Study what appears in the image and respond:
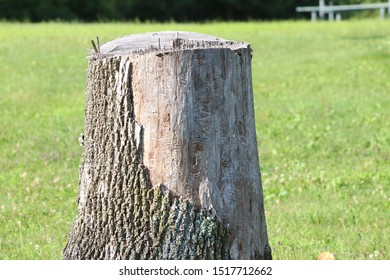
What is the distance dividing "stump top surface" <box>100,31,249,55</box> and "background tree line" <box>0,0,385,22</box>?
46.0m

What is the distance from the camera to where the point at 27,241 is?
617 centimetres

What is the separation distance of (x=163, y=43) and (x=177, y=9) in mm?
50955

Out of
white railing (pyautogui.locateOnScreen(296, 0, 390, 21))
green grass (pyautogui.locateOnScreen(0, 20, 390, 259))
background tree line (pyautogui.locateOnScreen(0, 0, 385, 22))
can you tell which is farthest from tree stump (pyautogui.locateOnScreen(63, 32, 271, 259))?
background tree line (pyautogui.locateOnScreen(0, 0, 385, 22))

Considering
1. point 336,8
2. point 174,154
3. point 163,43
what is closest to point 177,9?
point 336,8

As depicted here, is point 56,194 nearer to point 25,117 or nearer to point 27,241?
point 27,241

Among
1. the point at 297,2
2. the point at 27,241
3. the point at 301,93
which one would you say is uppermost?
the point at 27,241

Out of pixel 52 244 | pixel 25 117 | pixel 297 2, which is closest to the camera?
pixel 52 244

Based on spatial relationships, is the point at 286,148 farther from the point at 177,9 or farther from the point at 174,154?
the point at 177,9

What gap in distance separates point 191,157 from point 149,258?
1.82 feet

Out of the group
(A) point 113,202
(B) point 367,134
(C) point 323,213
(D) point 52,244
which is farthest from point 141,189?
(B) point 367,134

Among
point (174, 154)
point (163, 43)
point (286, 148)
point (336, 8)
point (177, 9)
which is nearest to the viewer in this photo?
point (174, 154)

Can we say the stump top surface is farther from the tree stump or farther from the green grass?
the green grass

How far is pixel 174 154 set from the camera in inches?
161

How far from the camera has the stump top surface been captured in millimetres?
4191
